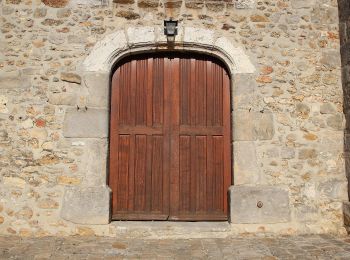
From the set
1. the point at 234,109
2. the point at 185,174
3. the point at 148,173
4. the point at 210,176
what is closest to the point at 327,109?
the point at 234,109

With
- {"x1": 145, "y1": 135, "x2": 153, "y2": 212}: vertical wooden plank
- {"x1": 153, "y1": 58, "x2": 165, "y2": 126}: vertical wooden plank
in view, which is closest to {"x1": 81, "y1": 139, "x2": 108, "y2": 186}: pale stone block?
{"x1": 145, "y1": 135, "x2": 153, "y2": 212}: vertical wooden plank

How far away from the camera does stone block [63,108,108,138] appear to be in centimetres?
422

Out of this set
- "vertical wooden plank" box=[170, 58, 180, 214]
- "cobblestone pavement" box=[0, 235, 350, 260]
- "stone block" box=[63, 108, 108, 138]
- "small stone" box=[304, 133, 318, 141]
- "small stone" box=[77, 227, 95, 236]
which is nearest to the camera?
"cobblestone pavement" box=[0, 235, 350, 260]

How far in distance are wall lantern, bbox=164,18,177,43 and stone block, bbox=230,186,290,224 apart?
2.00 metres

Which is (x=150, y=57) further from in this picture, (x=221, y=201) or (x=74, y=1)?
(x=221, y=201)

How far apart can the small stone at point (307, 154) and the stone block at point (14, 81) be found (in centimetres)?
346

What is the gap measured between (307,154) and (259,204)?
87 centimetres

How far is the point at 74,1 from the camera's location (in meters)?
4.41

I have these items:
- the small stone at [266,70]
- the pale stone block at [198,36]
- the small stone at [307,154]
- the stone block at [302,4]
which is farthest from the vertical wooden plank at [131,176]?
the stone block at [302,4]

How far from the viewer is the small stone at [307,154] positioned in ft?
14.1

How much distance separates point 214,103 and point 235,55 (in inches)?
26.0

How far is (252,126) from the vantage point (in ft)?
14.1

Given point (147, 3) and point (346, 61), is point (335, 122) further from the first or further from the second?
point (147, 3)

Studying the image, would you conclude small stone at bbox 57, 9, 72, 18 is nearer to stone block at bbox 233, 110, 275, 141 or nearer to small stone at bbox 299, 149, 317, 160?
stone block at bbox 233, 110, 275, 141
